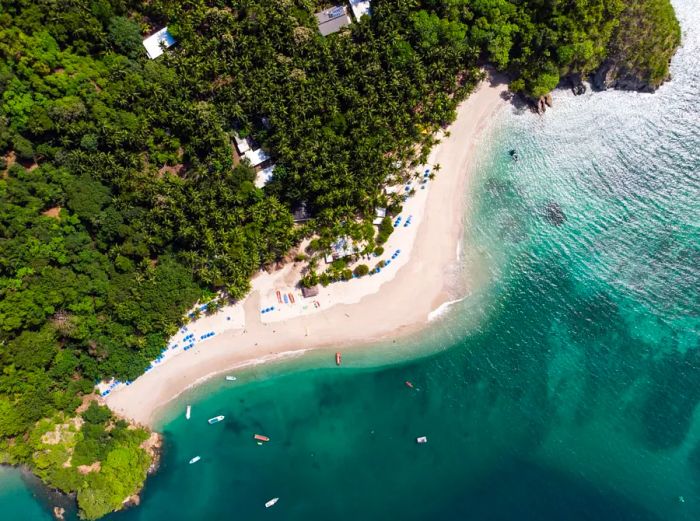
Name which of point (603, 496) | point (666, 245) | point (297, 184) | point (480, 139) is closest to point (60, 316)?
point (297, 184)

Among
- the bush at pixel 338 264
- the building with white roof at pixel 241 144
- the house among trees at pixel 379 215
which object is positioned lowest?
the bush at pixel 338 264

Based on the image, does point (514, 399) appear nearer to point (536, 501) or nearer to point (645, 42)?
point (536, 501)

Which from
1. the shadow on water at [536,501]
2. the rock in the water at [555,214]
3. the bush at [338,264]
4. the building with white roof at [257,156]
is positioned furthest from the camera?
the rock in the water at [555,214]

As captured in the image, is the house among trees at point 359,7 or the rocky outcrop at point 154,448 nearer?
the rocky outcrop at point 154,448

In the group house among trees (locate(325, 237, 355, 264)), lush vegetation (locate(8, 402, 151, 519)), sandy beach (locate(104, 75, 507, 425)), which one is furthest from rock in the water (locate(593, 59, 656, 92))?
lush vegetation (locate(8, 402, 151, 519))

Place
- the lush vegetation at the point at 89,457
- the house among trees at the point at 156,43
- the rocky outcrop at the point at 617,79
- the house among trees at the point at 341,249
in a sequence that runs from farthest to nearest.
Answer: the rocky outcrop at the point at 617,79 < the house among trees at the point at 156,43 < the house among trees at the point at 341,249 < the lush vegetation at the point at 89,457

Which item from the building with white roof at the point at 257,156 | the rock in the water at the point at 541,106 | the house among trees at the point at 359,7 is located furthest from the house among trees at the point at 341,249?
the rock in the water at the point at 541,106

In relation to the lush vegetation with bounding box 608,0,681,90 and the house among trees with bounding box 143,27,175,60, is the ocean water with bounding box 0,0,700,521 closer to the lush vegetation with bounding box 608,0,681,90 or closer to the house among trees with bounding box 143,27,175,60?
the lush vegetation with bounding box 608,0,681,90

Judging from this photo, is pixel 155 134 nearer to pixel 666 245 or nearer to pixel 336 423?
pixel 336 423

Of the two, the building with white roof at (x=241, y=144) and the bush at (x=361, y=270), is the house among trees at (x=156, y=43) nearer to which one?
the building with white roof at (x=241, y=144)
